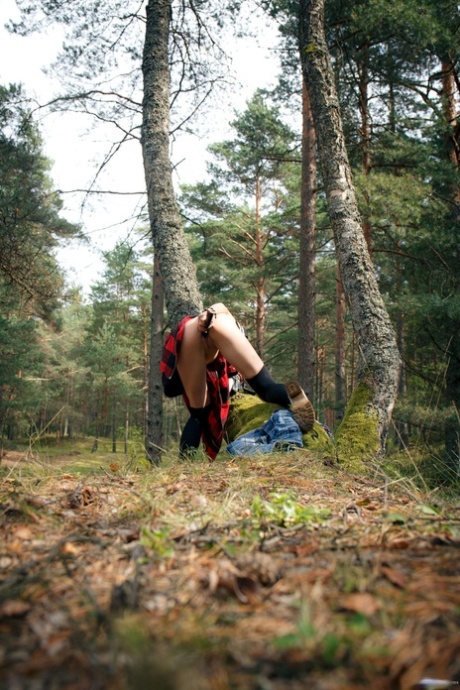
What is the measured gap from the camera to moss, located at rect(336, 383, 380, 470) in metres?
2.91

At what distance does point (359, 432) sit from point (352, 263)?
4.47 feet

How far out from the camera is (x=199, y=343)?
3.06 m

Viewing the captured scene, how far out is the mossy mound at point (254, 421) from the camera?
3.18 m

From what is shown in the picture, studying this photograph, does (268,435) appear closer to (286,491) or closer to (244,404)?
(244,404)

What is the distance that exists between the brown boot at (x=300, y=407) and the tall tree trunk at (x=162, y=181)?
1.55 meters

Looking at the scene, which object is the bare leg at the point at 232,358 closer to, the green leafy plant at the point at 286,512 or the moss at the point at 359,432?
the moss at the point at 359,432

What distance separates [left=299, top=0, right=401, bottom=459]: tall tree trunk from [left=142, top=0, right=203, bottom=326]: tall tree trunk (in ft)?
4.66

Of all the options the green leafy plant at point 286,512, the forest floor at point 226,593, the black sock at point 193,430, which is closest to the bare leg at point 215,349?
the black sock at point 193,430

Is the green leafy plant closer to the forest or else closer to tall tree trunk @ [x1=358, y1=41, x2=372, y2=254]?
the forest

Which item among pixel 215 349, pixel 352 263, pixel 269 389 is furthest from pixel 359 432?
pixel 352 263

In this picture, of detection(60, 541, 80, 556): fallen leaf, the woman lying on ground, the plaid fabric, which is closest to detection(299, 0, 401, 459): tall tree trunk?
the woman lying on ground

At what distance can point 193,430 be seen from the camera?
3.54 metres

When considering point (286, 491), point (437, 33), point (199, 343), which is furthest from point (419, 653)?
point (437, 33)

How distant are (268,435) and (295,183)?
13.6 m
